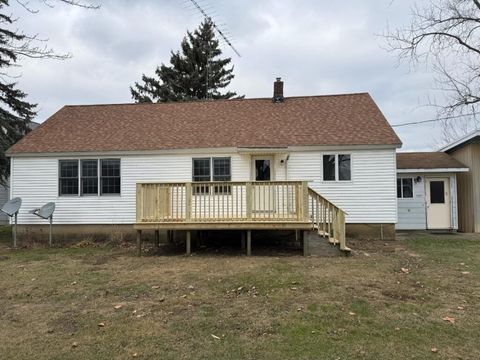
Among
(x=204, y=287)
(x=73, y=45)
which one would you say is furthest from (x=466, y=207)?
(x=73, y=45)

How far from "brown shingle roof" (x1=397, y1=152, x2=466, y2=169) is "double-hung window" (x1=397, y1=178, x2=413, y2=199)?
0.58 meters

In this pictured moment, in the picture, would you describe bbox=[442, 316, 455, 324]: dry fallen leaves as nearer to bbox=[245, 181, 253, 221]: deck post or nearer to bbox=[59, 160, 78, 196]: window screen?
bbox=[245, 181, 253, 221]: deck post

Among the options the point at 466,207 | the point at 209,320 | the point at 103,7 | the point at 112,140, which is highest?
the point at 103,7

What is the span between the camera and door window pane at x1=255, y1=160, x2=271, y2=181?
13078 mm

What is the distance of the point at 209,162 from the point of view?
1309 cm

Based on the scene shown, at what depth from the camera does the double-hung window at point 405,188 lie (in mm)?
15305

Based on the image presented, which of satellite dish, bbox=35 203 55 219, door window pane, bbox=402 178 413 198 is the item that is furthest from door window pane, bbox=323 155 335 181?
satellite dish, bbox=35 203 55 219

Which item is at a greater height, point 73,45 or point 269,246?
point 73,45

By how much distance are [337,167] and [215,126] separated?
454 cm

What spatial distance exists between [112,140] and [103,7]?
7.00 meters

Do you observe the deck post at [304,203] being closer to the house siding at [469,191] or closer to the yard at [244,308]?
the yard at [244,308]

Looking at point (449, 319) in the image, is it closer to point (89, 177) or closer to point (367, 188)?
point (367, 188)

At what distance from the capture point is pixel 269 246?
11.8m

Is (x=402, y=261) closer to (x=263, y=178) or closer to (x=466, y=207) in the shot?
(x=263, y=178)
